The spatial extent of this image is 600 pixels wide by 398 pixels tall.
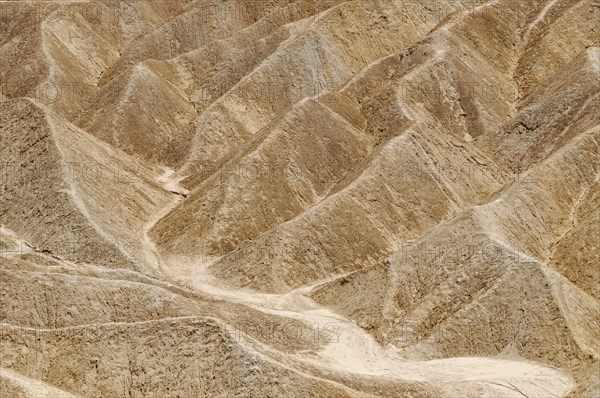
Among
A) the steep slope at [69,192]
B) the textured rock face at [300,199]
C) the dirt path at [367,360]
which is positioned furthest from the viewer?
the steep slope at [69,192]

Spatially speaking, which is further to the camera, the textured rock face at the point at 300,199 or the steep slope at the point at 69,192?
the steep slope at the point at 69,192

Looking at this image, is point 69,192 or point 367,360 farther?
point 69,192

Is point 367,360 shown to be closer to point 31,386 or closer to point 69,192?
point 31,386

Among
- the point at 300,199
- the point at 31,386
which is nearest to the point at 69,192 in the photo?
the point at 300,199

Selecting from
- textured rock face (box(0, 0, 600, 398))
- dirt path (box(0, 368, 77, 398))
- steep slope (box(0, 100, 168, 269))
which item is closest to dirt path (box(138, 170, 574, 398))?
textured rock face (box(0, 0, 600, 398))

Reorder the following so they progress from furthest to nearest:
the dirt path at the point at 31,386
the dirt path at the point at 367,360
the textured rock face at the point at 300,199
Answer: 1. the dirt path at the point at 367,360
2. the textured rock face at the point at 300,199
3. the dirt path at the point at 31,386

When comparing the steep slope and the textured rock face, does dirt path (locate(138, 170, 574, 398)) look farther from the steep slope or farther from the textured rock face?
the steep slope

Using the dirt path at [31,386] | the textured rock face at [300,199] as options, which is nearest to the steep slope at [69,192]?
the textured rock face at [300,199]

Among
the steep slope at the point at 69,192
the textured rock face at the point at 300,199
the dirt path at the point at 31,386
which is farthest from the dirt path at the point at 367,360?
the dirt path at the point at 31,386

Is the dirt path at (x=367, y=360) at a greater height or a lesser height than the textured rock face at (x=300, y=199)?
lesser

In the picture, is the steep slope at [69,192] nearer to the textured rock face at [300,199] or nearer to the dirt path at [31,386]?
the textured rock face at [300,199]
